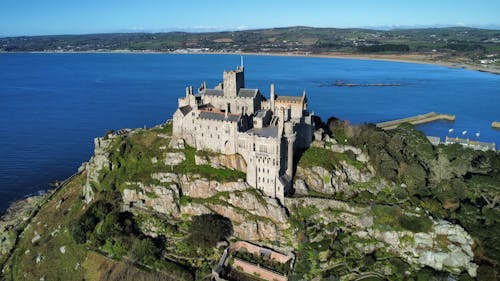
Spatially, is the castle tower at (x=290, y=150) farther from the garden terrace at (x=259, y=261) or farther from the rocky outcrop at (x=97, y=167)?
the rocky outcrop at (x=97, y=167)

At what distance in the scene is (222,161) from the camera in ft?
211

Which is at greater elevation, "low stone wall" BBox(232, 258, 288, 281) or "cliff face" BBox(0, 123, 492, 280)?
"cliff face" BBox(0, 123, 492, 280)

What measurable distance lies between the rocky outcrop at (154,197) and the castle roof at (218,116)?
1247cm

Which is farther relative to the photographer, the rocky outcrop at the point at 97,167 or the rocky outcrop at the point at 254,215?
the rocky outcrop at the point at 97,167

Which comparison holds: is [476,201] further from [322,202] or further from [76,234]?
[76,234]

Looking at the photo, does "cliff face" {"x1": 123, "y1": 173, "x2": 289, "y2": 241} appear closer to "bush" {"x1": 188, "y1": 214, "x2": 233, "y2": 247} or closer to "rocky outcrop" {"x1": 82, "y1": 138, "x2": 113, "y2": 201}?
"bush" {"x1": 188, "y1": 214, "x2": 233, "y2": 247}

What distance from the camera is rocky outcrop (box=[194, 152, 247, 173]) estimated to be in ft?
207

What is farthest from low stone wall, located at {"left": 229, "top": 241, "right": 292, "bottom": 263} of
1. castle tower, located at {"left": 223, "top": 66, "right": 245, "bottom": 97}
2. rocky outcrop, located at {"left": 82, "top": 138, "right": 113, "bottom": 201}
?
rocky outcrop, located at {"left": 82, "top": 138, "right": 113, "bottom": 201}

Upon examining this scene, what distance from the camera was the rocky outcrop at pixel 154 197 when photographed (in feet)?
207

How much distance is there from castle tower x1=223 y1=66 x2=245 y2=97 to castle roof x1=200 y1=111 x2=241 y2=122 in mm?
5783

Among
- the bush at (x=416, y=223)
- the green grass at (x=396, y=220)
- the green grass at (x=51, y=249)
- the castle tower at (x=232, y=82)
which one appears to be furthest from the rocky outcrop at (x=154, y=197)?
the bush at (x=416, y=223)

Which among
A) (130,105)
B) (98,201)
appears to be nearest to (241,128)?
(98,201)

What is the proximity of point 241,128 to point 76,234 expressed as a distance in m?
30.5

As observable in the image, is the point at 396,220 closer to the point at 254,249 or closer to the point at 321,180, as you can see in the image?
the point at 321,180
